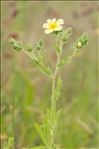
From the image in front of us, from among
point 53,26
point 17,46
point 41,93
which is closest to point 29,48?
point 17,46

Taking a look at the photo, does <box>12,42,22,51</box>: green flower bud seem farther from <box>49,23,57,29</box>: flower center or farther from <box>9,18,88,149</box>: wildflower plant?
<box>49,23,57,29</box>: flower center

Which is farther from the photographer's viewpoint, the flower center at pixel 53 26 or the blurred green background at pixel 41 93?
the blurred green background at pixel 41 93

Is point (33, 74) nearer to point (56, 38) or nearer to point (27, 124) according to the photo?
point (27, 124)

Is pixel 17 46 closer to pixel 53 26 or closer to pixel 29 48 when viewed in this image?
pixel 29 48

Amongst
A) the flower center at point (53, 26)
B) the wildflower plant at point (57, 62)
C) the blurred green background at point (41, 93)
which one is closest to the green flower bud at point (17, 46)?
the wildflower plant at point (57, 62)

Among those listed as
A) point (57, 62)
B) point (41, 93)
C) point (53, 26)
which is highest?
point (53, 26)

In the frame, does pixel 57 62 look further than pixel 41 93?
No

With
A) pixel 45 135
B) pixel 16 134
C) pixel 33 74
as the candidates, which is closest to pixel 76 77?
pixel 33 74

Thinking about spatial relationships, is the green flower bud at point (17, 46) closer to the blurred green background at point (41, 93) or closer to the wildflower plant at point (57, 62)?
the wildflower plant at point (57, 62)

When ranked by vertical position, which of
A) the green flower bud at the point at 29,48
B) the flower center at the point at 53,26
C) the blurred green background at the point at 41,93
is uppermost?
the flower center at the point at 53,26
